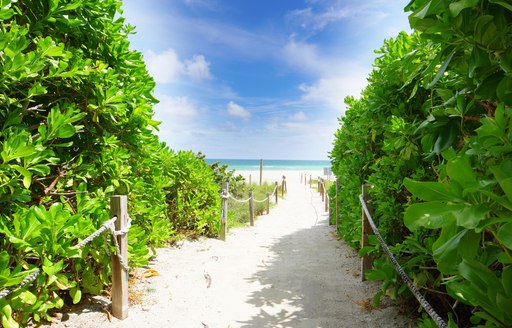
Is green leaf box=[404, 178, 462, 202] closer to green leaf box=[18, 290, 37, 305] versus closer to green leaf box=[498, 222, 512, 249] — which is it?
green leaf box=[498, 222, 512, 249]

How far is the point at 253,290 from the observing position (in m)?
4.18

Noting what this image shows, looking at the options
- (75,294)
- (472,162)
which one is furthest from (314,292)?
(472,162)

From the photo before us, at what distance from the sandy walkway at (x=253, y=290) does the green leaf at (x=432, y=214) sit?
258 cm

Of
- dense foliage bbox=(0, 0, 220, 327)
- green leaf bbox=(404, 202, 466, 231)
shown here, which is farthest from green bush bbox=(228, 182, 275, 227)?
green leaf bbox=(404, 202, 466, 231)

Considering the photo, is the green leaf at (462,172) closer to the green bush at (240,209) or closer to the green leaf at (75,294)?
the green leaf at (75,294)

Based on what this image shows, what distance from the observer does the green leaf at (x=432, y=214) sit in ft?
2.90

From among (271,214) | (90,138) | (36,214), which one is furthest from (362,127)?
(271,214)

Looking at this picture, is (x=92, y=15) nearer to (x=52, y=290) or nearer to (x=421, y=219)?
(x=52, y=290)

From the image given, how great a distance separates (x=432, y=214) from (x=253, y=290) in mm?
3744

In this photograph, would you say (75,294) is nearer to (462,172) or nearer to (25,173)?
(25,173)

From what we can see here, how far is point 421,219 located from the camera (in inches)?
35.8

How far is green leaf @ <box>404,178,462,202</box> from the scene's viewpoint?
894mm

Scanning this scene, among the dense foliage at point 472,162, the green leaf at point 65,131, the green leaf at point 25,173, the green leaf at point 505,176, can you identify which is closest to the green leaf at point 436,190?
the dense foliage at point 472,162

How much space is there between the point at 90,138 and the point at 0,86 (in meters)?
1.09
